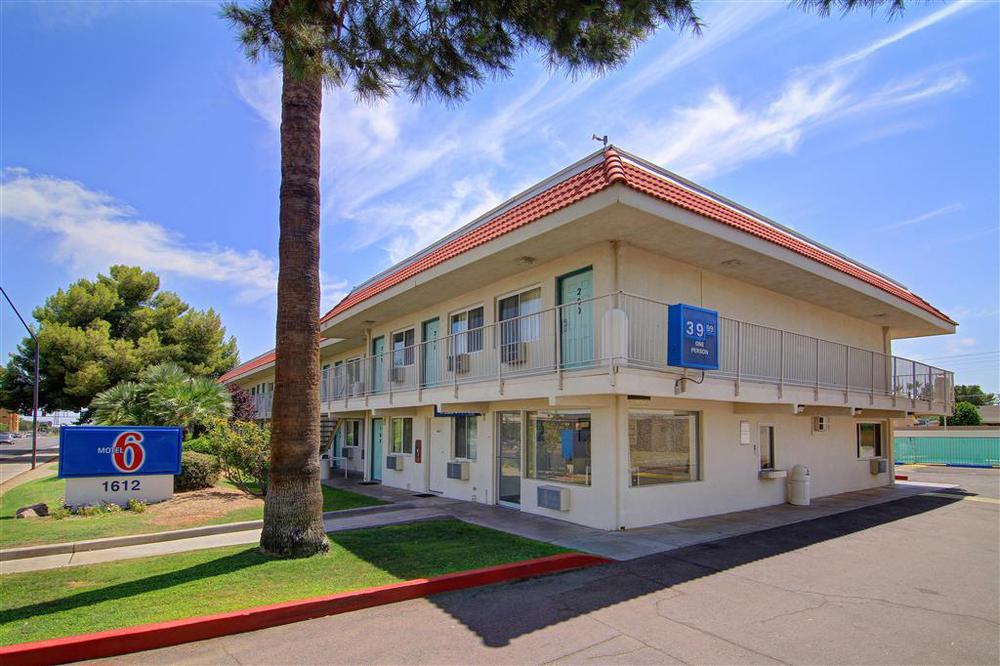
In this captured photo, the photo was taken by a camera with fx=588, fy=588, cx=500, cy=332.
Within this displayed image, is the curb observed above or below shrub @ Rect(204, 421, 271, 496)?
below

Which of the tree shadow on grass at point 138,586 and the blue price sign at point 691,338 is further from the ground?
the blue price sign at point 691,338

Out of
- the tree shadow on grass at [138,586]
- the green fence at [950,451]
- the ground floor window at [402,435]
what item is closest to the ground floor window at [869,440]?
the green fence at [950,451]

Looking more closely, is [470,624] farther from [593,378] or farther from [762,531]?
[762,531]

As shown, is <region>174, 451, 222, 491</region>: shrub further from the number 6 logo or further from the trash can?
the trash can

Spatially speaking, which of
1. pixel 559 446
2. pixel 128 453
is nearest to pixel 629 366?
pixel 559 446

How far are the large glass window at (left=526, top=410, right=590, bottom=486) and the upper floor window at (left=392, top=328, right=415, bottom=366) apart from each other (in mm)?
5982

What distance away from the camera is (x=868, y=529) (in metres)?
11.1

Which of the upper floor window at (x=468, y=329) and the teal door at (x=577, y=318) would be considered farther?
the upper floor window at (x=468, y=329)

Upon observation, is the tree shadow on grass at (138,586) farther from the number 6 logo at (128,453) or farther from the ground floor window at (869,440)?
the ground floor window at (869,440)

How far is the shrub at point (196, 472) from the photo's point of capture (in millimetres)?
15531

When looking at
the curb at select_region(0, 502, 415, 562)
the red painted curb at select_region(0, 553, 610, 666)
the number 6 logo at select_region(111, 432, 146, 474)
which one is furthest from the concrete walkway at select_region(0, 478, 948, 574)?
the number 6 logo at select_region(111, 432, 146, 474)

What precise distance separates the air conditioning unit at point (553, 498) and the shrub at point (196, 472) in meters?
9.52

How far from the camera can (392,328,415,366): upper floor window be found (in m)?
17.8

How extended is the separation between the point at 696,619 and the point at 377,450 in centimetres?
1596
